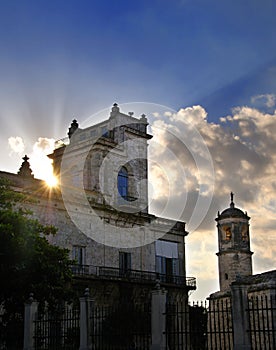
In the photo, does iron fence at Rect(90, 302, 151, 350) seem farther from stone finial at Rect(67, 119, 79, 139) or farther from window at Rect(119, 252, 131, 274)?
stone finial at Rect(67, 119, 79, 139)

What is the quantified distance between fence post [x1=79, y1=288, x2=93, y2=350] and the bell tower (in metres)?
25.7

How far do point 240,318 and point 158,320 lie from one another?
101 inches

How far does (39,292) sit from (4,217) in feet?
10.3

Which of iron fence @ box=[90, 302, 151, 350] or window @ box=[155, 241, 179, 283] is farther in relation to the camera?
window @ box=[155, 241, 179, 283]

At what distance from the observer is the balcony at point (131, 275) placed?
35.3 meters

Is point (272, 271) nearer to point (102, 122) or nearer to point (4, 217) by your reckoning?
point (4, 217)

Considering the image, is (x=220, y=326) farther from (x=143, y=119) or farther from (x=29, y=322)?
(x=143, y=119)

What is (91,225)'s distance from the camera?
1441 inches

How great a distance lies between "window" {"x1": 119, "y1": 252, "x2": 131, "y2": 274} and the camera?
38.2 metres

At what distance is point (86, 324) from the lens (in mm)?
17078

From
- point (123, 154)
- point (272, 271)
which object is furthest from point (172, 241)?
point (272, 271)

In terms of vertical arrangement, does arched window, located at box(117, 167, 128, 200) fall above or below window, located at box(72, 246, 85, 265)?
above

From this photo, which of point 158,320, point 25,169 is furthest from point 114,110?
point 158,320

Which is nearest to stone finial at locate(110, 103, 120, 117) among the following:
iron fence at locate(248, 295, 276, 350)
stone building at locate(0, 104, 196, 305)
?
stone building at locate(0, 104, 196, 305)
